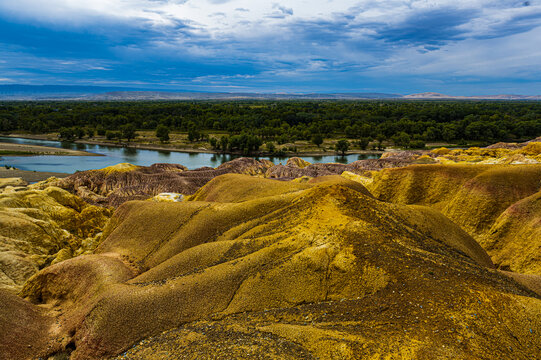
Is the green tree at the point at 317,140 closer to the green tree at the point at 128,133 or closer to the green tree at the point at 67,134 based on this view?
the green tree at the point at 128,133

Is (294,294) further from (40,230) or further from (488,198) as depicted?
(488,198)

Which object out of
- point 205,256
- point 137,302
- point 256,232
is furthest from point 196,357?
point 256,232

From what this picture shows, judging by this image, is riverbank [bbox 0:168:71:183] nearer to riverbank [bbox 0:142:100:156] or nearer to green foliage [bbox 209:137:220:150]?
riverbank [bbox 0:142:100:156]

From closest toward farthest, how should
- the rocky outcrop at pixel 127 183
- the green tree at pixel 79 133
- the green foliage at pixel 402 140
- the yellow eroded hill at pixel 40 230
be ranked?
the yellow eroded hill at pixel 40 230, the rocky outcrop at pixel 127 183, the green foliage at pixel 402 140, the green tree at pixel 79 133

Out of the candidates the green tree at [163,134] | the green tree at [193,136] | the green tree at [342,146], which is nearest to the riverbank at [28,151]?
the green tree at [163,134]

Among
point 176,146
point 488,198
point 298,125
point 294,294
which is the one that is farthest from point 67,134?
point 294,294

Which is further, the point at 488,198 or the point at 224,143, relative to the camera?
the point at 224,143

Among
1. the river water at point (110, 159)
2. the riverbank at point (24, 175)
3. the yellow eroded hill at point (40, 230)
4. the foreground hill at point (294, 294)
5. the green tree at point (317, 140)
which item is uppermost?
the foreground hill at point (294, 294)

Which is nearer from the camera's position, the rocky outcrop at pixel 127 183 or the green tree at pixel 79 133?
the rocky outcrop at pixel 127 183
